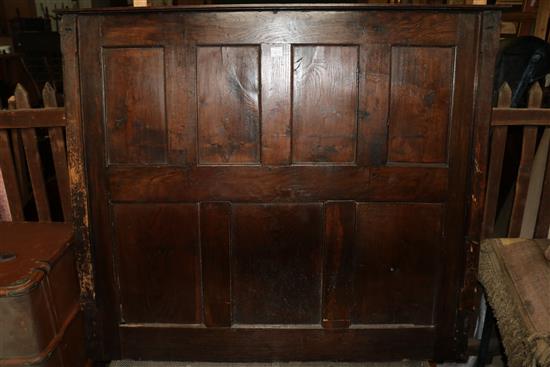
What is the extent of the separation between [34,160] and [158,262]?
2.90ft

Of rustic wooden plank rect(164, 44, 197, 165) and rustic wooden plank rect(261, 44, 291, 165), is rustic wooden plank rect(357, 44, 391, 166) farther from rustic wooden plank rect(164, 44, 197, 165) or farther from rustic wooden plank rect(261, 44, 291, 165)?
rustic wooden plank rect(164, 44, 197, 165)

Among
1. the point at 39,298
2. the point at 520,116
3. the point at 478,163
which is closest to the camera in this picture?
the point at 39,298

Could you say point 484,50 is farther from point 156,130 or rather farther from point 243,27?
point 156,130

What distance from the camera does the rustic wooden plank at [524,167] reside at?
86.0 inches

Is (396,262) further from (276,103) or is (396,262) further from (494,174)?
(276,103)

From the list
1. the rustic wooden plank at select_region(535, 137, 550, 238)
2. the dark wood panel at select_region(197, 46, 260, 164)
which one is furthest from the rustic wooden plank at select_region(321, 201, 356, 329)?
the rustic wooden plank at select_region(535, 137, 550, 238)

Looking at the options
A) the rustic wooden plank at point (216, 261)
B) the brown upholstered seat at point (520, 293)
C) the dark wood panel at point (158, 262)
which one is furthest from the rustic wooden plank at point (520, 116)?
the dark wood panel at point (158, 262)

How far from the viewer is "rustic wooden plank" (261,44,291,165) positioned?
1962 millimetres

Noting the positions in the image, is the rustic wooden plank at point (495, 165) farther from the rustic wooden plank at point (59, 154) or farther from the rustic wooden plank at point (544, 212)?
the rustic wooden plank at point (59, 154)

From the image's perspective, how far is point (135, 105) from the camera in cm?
203

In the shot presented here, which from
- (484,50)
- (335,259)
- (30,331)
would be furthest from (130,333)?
(484,50)

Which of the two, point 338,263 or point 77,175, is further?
point 338,263

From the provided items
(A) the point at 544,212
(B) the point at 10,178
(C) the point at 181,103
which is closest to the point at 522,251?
(A) the point at 544,212

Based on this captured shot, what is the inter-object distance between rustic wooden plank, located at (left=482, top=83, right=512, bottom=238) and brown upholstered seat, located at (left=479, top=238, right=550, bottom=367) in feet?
0.59
